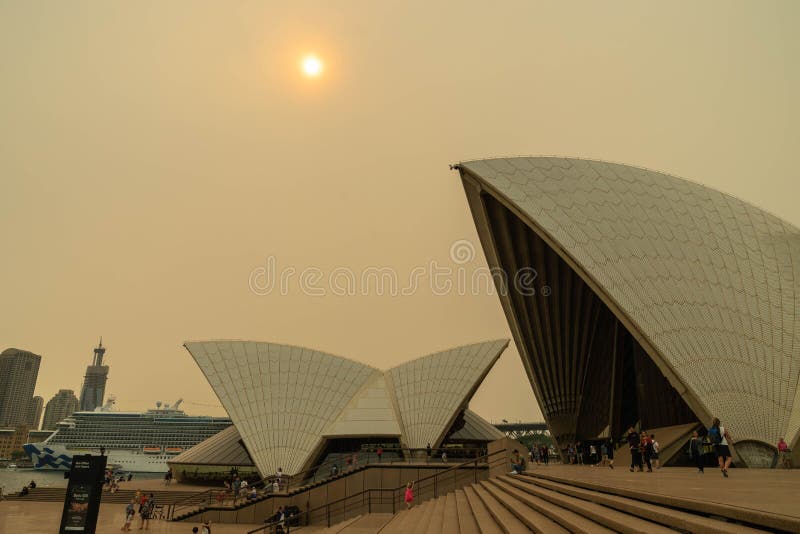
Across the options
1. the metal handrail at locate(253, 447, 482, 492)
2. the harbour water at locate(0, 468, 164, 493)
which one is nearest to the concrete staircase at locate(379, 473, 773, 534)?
the metal handrail at locate(253, 447, 482, 492)

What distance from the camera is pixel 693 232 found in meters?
23.9

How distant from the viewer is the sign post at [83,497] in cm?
1564

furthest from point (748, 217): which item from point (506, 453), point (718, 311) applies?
point (506, 453)

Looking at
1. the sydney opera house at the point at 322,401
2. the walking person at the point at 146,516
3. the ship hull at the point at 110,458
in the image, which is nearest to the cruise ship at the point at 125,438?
the ship hull at the point at 110,458

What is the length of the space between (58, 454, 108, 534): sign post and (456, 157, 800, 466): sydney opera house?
740 inches

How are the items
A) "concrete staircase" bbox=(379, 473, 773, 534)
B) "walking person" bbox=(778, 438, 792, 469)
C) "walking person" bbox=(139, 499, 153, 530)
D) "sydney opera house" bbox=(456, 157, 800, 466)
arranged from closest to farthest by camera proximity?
1. "concrete staircase" bbox=(379, 473, 773, 534)
2. "walking person" bbox=(778, 438, 792, 469)
3. "sydney opera house" bbox=(456, 157, 800, 466)
4. "walking person" bbox=(139, 499, 153, 530)

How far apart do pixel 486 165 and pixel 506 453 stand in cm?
1396

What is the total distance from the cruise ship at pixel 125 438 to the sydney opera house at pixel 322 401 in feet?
172

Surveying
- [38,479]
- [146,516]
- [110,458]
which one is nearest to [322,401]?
[146,516]

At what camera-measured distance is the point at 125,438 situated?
89.2 metres

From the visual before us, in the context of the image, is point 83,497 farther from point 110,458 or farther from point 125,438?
point 125,438

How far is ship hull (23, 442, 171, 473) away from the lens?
267 ft

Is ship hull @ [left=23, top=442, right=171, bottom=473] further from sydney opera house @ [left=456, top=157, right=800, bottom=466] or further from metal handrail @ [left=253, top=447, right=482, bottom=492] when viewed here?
sydney opera house @ [left=456, top=157, right=800, bottom=466]

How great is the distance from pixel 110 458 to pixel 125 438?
7114mm
